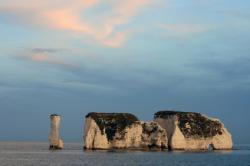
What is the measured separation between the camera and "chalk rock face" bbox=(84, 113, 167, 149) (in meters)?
126

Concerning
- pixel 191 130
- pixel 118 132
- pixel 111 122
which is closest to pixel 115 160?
pixel 118 132

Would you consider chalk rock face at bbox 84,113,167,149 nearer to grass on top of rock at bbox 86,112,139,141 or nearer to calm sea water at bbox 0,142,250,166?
grass on top of rock at bbox 86,112,139,141

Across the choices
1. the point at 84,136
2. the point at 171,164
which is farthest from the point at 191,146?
the point at 171,164

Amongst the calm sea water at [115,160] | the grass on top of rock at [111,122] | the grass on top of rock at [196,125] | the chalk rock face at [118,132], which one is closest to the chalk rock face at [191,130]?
the grass on top of rock at [196,125]

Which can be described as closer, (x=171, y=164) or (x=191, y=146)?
(x=171, y=164)

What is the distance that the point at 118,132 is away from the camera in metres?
127

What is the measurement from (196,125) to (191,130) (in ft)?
5.80

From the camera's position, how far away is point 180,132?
13188 cm

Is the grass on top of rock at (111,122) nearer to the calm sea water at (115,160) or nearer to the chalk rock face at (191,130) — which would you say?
the chalk rock face at (191,130)

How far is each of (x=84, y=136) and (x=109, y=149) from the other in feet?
21.5

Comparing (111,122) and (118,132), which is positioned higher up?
(111,122)

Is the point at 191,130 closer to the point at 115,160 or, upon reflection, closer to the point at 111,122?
the point at 111,122

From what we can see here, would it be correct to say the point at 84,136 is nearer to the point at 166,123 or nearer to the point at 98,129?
the point at 98,129

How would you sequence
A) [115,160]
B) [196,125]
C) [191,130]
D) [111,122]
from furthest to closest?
[196,125], [191,130], [111,122], [115,160]
